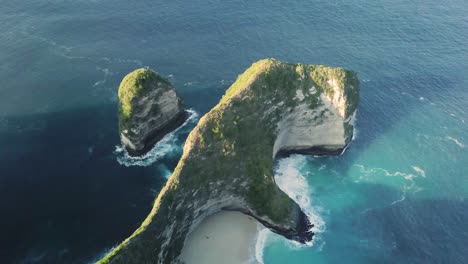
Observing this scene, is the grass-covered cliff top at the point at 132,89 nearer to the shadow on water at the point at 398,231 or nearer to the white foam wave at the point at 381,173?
the shadow on water at the point at 398,231

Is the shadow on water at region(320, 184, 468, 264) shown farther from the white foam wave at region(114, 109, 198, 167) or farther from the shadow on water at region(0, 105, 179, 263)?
the white foam wave at region(114, 109, 198, 167)

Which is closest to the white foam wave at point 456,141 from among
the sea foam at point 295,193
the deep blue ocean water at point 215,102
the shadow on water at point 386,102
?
the deep blue ocean water at point 215,102

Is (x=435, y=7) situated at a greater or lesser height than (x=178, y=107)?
greater

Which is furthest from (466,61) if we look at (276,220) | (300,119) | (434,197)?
(276,220)

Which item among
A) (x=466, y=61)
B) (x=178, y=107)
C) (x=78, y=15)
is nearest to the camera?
(x=178, y=107)

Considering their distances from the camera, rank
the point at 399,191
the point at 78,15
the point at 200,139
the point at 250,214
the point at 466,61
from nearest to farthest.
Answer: the point at 200,139 < the point at 250,214 < the point at 399,191 < the point at 466,61 < the point at 78,15

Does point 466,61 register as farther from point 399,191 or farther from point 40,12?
point 40,12

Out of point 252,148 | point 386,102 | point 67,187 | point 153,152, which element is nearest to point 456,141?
point 386,102
